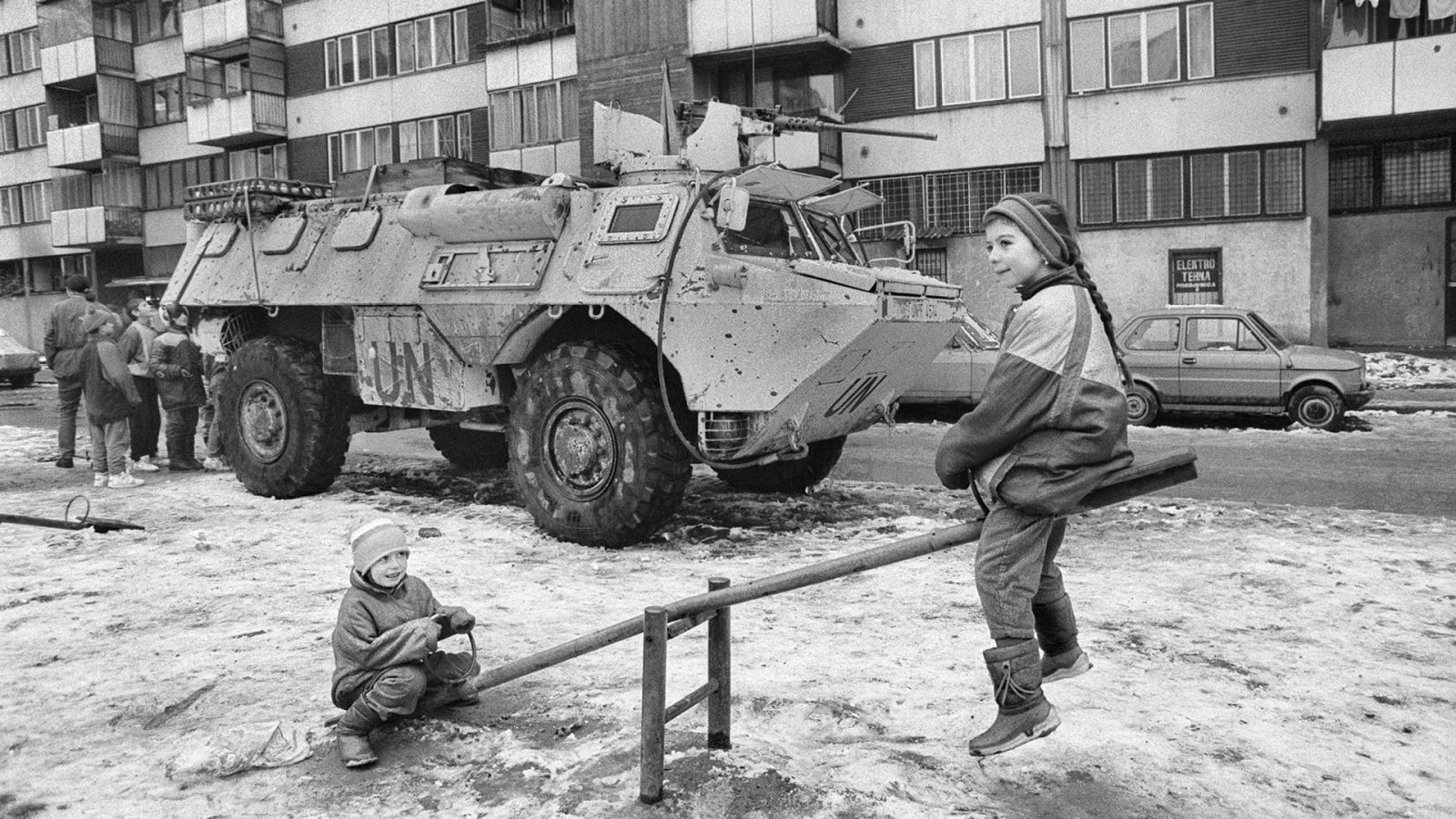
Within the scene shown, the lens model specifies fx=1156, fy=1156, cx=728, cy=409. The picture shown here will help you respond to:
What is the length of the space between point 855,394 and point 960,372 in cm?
686

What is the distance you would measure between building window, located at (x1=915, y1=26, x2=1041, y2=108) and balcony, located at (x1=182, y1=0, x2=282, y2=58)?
18732mm

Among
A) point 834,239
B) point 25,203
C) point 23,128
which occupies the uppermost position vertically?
point 23,128

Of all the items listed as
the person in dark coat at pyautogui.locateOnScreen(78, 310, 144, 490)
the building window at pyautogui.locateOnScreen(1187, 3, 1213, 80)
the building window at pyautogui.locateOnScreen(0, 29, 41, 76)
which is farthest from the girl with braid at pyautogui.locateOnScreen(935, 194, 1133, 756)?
the building window at pyautogui.locateOnScreen(0, 29, 41, 76)

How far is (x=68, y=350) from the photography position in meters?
11.1

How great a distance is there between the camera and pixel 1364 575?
19.1 feet

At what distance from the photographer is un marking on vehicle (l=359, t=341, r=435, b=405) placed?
7.85m

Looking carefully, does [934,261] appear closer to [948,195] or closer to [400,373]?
[948,195]

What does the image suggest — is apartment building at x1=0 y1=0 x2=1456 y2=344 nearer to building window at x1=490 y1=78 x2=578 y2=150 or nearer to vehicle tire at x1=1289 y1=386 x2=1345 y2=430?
building window at x1=490 y1=78 x2=578 y2=150

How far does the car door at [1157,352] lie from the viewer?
42.9ft

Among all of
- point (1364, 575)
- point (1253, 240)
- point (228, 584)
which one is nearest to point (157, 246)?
point (1253, 240)

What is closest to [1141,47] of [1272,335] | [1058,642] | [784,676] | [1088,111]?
[1088,111]

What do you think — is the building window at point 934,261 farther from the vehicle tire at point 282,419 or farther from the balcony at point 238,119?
the balcony at point 238,119

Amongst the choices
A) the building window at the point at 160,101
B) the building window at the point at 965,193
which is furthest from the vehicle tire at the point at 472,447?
the building window at the point at 160,101

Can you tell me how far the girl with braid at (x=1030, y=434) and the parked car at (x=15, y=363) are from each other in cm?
2396
